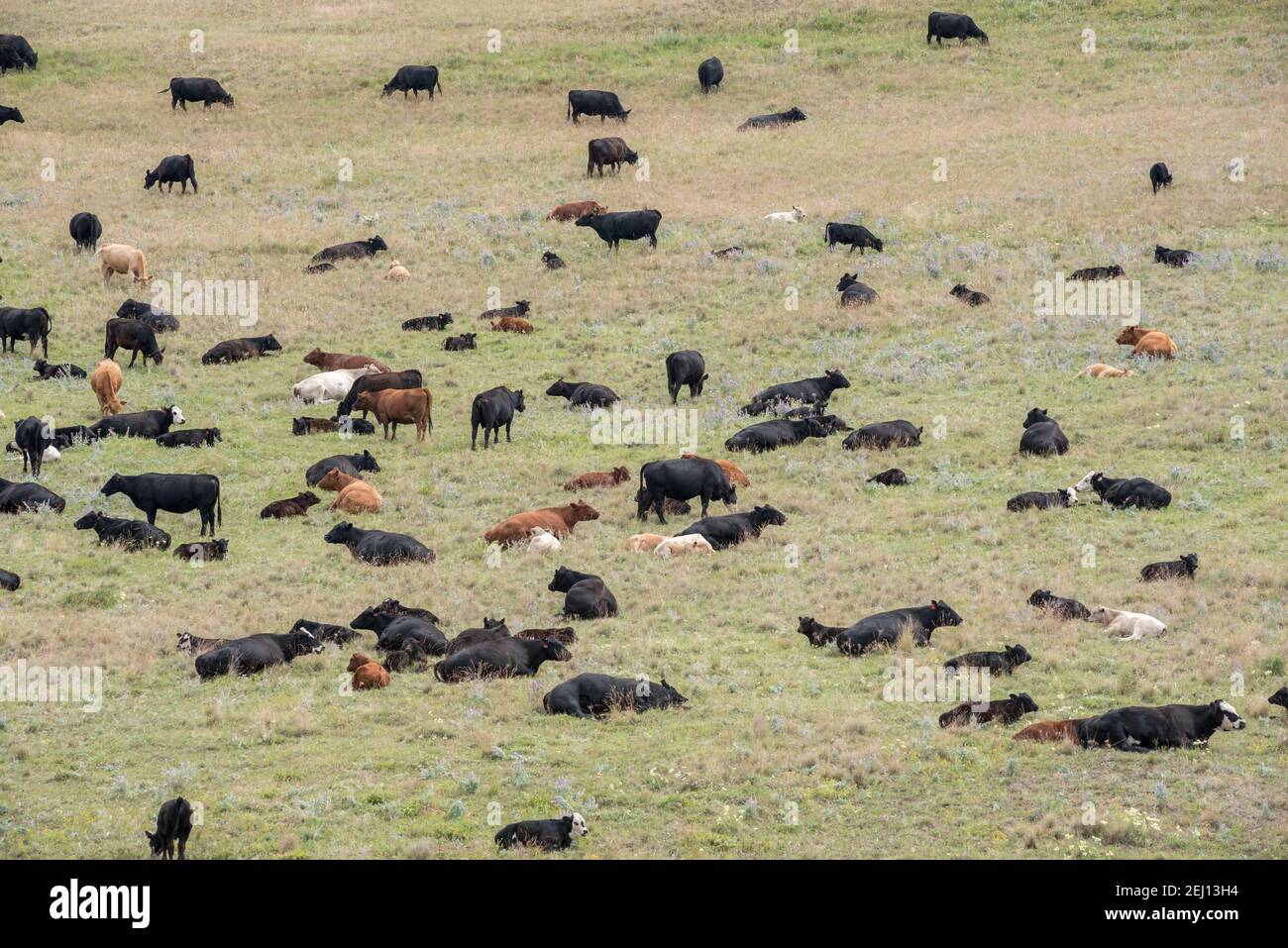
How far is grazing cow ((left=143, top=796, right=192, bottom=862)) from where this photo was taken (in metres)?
14.0

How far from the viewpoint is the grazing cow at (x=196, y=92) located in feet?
188

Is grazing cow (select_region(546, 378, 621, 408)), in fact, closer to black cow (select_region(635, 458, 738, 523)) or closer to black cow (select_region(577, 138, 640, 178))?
black cow (select_region(635, 458, 738, 523))

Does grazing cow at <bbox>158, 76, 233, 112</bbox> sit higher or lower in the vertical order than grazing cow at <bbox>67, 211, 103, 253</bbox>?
higher

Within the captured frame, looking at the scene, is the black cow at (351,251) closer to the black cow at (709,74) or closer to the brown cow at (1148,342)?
the brown cow at (1148,342)

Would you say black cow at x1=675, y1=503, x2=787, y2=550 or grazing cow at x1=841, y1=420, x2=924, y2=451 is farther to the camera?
grazing cow at x1=841, y1=420, x2=924, y2=451

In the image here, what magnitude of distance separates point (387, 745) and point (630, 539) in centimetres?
871

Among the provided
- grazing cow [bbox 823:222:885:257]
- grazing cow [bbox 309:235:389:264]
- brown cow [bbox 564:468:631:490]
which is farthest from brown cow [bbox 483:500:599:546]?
grazing cow [bbox 823:222:885:257]

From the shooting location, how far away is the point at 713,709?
60.0 feet

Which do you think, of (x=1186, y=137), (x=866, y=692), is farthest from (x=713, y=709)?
(x=1186, y=137)

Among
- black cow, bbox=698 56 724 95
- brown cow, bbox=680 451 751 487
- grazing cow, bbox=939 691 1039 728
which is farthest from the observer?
black cow, bbox=698 56 724 95

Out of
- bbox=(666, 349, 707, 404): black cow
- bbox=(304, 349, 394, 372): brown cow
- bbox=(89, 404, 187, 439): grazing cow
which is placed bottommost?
bbox=(89, 404, 187, 439): grazing cow

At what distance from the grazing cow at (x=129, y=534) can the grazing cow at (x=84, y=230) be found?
19.0 meters

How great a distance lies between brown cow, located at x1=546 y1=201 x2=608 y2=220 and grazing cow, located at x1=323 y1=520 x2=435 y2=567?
21837 millimetres

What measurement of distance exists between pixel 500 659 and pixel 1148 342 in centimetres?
1978
